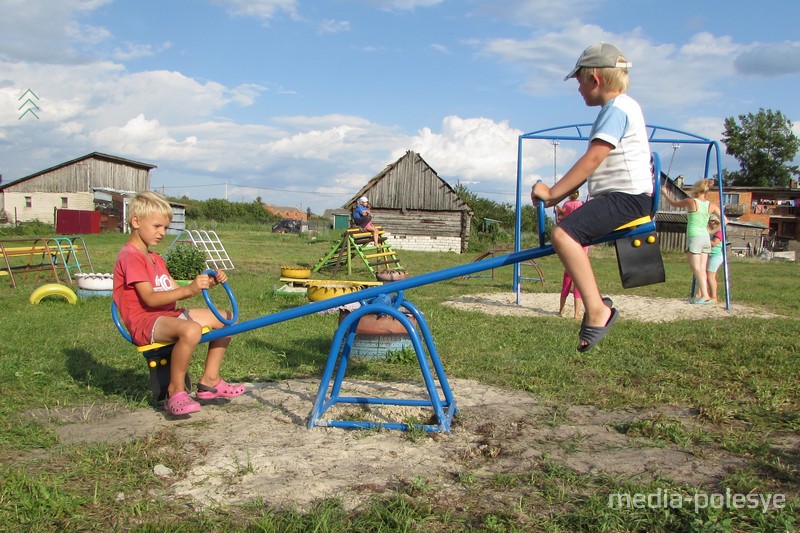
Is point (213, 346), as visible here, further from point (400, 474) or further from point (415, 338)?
point (400, 474)

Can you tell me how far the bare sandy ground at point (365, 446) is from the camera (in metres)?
2.86

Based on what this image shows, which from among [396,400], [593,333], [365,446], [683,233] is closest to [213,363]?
[396,400]

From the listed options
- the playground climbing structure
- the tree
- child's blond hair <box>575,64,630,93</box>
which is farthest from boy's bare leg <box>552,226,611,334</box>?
the tree

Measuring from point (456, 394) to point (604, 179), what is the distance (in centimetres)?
190

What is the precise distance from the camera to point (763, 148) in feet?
206

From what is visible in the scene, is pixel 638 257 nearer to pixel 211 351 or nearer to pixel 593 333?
pixel 593 333

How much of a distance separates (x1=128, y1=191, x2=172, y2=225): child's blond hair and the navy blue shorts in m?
2.34

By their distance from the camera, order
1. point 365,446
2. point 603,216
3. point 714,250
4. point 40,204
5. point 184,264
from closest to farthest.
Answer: point 603,216 → point 365,446 → point 714,250 → point 184,264 → point 40,204

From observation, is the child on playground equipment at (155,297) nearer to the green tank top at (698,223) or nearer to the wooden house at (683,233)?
the green tank top at (698,223)

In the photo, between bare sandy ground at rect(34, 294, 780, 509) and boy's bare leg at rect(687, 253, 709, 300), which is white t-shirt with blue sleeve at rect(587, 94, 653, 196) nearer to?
bare sandy ground at rect(34, 294, 780, 509)

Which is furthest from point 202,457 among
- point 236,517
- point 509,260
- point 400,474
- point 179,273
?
point 179,273

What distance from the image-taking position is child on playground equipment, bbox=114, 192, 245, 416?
372 centimetres

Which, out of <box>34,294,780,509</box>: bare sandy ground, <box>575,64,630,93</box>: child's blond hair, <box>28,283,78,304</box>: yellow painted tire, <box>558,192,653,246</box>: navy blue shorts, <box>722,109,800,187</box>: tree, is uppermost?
<box>722,109,800,187</box>: tree

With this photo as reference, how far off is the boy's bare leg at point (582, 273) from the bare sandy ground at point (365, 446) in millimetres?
683
